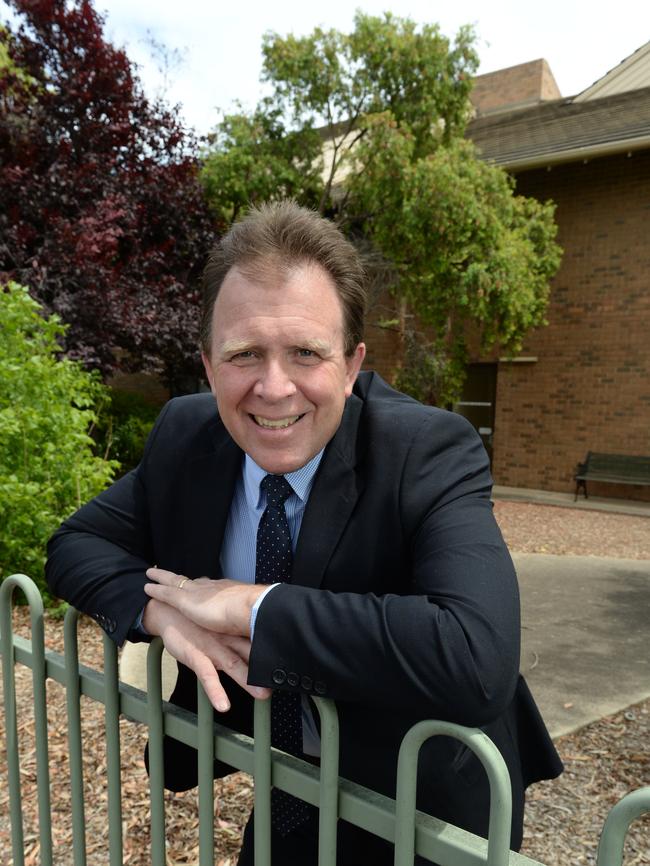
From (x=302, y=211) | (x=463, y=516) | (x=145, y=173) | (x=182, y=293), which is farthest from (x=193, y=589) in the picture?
(x=145, y=173)

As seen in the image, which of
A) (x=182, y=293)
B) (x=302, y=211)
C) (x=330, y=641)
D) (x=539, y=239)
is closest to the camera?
(x=330, y=641)

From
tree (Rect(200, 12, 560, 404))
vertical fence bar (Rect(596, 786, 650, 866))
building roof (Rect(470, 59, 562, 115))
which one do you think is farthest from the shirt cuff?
building roof (Rect(470, 59, 562, 115))

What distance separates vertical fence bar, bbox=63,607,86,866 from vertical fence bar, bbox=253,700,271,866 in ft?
1.73

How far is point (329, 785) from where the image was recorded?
1081 millimetres

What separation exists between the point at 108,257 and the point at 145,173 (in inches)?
Answer: 80.6

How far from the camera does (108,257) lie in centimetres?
835

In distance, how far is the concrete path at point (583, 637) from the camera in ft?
12.2

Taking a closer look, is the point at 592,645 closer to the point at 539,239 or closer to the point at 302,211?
the point at 302,211

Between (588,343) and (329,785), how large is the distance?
12465 millimetres

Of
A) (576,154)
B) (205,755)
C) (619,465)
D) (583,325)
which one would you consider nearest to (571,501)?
(619,465)

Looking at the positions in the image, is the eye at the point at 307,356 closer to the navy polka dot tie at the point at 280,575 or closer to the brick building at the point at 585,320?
the navy polka dot tie at the point at 280,575

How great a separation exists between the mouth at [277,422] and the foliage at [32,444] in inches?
132

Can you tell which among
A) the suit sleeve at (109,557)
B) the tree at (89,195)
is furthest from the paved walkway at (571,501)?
the suit sleeve at (109,557)

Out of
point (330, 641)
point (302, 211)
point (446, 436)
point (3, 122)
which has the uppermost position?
point (3, 122)
